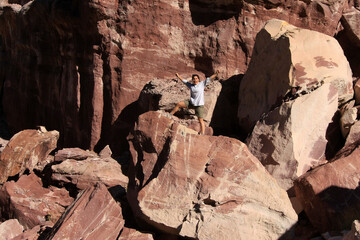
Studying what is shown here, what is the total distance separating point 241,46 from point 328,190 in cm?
435

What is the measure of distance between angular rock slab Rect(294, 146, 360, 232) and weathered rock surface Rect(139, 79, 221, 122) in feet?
9.08

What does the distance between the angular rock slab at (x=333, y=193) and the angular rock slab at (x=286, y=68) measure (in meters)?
1.57

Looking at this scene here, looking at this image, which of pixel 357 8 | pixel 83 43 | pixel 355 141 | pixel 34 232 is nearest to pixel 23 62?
pixel 83 43

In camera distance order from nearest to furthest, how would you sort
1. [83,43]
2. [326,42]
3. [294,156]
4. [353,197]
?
[353,197] → [294,156] → [326,42] → [83,43]

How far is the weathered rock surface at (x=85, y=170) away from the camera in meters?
7.30

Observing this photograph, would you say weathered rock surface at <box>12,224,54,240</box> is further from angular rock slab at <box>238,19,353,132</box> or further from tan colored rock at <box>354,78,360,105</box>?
tan colored rock at <box>354,78,360,105</box>

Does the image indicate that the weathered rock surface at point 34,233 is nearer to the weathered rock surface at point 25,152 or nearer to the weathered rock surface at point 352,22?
the weathered rock surface at point 25,152

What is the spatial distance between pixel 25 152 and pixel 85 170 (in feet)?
5.19

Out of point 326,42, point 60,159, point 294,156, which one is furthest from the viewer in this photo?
point 60,159

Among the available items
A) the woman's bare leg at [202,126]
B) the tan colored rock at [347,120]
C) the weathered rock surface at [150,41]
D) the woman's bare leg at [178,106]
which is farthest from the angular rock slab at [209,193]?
the weathered rock surface at [150,41]

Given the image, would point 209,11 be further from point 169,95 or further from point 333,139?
point 333,139

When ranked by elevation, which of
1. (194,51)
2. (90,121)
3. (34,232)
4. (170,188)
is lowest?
(34,232)

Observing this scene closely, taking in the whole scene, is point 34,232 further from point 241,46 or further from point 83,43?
point 241,46

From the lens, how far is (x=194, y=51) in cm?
886
